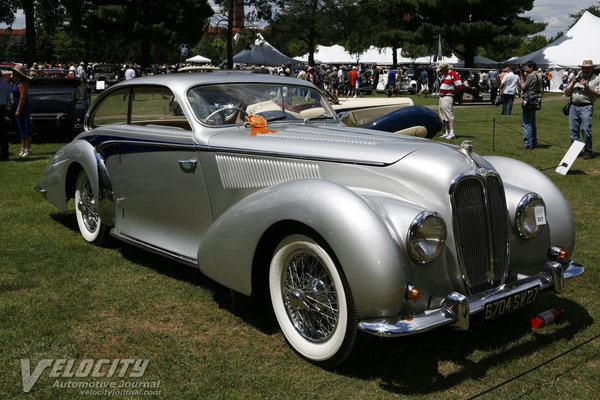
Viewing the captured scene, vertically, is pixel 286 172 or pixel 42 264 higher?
pixel 286 172

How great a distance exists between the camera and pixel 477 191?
11.3ft

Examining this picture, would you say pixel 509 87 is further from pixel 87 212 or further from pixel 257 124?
pixel 257 124

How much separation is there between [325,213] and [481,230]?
0.97 meters

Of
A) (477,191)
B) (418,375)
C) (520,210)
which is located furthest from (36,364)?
(520,210)

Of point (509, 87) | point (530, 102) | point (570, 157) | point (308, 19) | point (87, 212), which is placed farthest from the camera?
point (308, 19)

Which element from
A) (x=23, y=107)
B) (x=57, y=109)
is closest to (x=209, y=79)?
(x=23, y=107)

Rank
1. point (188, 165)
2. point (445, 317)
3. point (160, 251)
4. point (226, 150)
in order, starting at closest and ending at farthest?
point (445, 317) < point (226, 150) < point (188, 165) < point (160, 251)

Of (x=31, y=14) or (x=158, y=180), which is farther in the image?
(x=31, y=14)

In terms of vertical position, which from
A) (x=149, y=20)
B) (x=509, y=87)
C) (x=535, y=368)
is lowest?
(x=535, y=368)

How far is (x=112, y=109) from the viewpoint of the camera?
5707 millimetres

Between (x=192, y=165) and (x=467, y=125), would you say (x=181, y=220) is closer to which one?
(x=192, y=165)

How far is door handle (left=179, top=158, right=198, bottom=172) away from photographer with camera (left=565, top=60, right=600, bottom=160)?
8371 millimetres

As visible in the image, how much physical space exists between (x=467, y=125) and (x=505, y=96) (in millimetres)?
3924

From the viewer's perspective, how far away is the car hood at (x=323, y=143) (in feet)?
11.7
